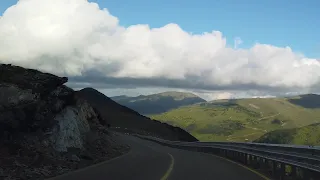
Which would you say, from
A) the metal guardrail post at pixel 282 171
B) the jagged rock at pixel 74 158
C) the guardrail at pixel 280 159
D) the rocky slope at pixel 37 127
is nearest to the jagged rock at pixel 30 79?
the rocky slope at pixel 37 127

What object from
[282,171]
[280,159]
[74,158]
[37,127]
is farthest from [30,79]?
[282,171]

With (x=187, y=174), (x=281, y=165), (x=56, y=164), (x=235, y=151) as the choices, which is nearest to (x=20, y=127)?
(x=56, y=164)

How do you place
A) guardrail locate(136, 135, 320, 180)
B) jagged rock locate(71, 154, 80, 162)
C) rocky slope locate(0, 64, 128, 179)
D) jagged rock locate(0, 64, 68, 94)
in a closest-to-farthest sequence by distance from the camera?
guardrail locate(136, 135, 320, 180) < rocky slope locate(0, 64, 128, 179) < jagged rock locate(0, 64, 68, 94) < jagged rock locate(71, 154, 80, 162)

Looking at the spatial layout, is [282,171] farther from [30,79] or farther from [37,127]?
[30,79]

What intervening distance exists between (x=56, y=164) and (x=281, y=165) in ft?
30.5

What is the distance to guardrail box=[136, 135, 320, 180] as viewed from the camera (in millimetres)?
13425

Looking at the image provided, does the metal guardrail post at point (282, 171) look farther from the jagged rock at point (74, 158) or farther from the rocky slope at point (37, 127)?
the jagged rock at point (74, 158)

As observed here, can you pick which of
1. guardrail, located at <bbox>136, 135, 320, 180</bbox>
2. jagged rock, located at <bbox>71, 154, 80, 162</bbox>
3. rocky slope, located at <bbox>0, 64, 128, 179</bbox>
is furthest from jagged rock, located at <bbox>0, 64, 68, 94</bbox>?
guardrail, located at <bbox>136, 135, 320, 180</bbox>

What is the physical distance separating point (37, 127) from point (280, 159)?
1096 cm

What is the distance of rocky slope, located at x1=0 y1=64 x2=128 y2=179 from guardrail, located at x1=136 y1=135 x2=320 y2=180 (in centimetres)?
823

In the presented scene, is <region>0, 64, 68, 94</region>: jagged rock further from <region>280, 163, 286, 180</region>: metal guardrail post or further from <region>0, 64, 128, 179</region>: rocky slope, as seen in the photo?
<region>280, 163, 286, 180</region>: metal guardrail post

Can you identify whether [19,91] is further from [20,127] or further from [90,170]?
[90,170]

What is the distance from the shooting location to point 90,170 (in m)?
18.6

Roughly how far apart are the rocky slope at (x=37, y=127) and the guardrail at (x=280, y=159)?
324 inches
